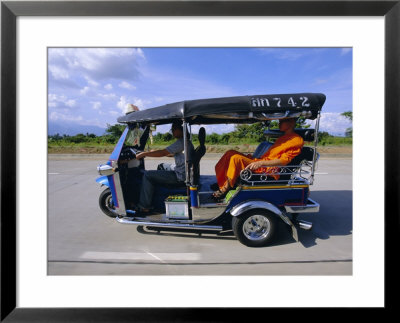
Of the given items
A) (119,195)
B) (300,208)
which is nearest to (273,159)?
(300,208)

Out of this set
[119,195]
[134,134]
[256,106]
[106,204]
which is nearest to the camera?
[256,106]

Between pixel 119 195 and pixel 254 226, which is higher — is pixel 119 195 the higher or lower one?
the higher one

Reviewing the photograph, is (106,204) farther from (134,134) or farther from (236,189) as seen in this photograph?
(236,189)

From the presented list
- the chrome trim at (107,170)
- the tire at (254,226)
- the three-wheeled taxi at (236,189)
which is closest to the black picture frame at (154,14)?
the three-wheeled taxi at (236,189)

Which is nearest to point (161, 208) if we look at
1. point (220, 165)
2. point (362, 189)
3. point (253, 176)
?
point (220, 165)

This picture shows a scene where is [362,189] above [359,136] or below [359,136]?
below

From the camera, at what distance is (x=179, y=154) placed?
3.47 metres

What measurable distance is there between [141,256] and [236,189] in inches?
57.3

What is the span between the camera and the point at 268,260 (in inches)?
114

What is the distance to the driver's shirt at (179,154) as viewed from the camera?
3.39m

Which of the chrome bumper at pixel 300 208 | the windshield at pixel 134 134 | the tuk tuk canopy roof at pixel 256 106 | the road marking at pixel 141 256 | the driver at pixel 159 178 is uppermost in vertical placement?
the tuk tuk canopy roof at pixel 256 106

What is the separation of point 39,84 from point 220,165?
2360 mm

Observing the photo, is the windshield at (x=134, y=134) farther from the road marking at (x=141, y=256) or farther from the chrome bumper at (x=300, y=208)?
the chrome bumper at (x=300, y=208)

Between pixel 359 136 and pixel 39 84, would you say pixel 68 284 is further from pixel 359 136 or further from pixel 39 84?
pixel 359 136
